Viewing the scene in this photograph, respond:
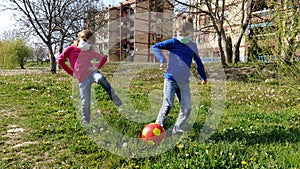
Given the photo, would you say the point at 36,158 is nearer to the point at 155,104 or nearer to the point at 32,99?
the point at 155,104

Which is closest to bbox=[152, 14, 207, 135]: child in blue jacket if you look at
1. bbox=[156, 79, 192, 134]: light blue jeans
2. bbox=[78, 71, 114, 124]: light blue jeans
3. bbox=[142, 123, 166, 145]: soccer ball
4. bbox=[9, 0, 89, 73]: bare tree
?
bbox=[156, 79, 192, 134]: light blue jeans

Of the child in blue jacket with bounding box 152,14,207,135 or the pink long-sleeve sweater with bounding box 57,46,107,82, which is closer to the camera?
the child in blue jacket with bounding box 152,14,207,135

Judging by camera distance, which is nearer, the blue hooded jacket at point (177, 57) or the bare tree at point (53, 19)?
the blue hooded jacket at point (177, 57)

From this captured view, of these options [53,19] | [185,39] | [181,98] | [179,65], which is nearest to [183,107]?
[181,98]

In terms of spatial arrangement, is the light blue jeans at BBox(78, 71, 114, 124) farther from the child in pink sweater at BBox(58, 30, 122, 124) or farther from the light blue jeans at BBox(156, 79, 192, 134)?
the light blue jeans at BBox(156, 79, 192, 134)

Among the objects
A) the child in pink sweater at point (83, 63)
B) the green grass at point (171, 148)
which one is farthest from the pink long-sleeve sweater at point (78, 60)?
the green grass at point (171, 148)

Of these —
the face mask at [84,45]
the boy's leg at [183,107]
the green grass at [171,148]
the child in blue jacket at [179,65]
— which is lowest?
the green grass at [171,148]

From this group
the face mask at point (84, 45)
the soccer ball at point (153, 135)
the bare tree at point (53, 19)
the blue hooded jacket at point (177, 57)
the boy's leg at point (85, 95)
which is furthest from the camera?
the bare tree at point (53, 19)

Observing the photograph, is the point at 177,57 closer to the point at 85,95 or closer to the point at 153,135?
the point at 153,135

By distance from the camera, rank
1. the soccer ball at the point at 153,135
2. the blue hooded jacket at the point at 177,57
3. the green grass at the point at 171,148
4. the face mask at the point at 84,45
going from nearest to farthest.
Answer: the green grass at the point at 171,148 → the soccer ball at the point at 153,135 → the blue hooded jacket at the point at 177,57 → the face mask at the point at 84,45

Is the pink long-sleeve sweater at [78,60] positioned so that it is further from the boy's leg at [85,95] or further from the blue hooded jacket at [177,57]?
the blue hooded jacket at [177,57]

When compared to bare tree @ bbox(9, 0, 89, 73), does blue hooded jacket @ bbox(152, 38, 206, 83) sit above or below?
below

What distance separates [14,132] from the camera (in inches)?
208

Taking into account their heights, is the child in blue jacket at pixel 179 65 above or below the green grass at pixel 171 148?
above
